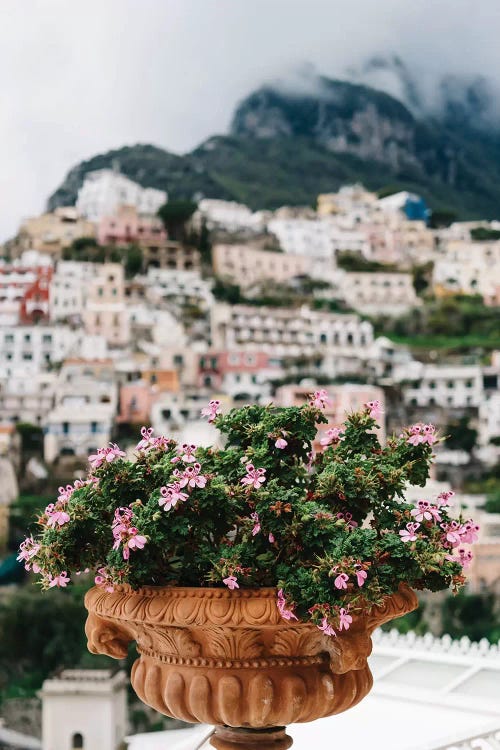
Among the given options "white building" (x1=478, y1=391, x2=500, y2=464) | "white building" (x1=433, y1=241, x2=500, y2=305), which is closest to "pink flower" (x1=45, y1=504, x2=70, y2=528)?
"white building" (x1=478, y1=391, x2=500, y2=464)

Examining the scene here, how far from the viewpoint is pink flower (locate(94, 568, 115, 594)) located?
4.46 ft

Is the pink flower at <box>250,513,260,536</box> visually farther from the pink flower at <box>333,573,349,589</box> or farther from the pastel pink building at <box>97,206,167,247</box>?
the pastel pink building at <box>97,206,167,247</box>

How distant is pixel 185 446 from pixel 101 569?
0.20 meters

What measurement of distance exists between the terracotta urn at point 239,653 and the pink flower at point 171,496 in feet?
0.37

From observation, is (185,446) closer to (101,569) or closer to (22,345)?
(101,569)

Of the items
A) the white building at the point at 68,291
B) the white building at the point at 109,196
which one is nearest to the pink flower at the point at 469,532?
the white building at the point at 68,291

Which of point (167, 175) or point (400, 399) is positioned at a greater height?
point (167, 175)

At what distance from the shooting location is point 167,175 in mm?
30891

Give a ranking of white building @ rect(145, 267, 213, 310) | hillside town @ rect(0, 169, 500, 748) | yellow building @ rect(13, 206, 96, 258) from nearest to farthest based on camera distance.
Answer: hillside town @ rect(0, 169, 500, 748), white building @ rect(145, 267, 213, 310), yellow building @ rect(13, 206, 96, 258)

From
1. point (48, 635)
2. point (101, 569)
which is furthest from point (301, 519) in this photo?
point (48, 635)

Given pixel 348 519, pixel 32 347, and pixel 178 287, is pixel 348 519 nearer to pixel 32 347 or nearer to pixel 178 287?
pixel 32 347

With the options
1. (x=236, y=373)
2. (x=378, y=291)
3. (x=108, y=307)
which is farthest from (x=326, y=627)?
(x=378, y=291)

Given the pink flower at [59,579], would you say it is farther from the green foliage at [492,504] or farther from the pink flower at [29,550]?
the green foliage at [492,504]

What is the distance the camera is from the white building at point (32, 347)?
747 inches
